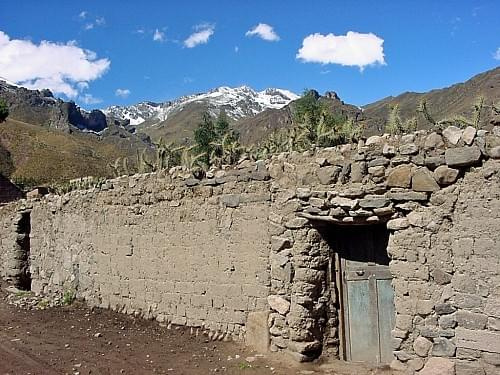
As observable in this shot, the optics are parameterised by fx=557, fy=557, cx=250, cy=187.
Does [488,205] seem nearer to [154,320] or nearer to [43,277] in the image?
[154,320]

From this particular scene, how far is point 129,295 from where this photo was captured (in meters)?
9.79

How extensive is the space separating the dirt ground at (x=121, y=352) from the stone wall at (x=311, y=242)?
0.88 feet

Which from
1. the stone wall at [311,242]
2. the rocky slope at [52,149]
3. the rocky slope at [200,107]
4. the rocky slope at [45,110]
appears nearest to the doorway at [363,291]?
the stone wall at [311,242]

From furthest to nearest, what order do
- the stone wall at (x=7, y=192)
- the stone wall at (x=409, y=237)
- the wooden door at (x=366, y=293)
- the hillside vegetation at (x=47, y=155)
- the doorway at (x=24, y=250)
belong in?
the hillside vegetation at (x=47, y=155), the stone wall at (x=7, y=192), the doorway at (x=24, y=250), the wooden door at (x=366, y=293), the stone wall at (x=409, y=237)

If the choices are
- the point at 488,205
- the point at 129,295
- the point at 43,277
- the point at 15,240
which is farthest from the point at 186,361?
the point at 15,240

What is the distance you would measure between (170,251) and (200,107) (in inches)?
4967

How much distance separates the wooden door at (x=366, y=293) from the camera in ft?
22.6

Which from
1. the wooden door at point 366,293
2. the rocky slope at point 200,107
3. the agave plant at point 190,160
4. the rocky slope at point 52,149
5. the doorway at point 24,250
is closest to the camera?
the wooden door at point 366,293

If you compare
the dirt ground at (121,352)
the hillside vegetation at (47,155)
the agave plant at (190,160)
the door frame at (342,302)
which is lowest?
the dirt ground at (121,352)

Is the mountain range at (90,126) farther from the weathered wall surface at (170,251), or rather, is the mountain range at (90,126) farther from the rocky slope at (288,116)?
the weathered wall surface at (170,251)

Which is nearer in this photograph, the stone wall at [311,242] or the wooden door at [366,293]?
the stone wall at [311,242]

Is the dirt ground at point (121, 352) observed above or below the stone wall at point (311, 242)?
below

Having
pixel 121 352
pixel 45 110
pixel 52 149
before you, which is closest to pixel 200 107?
pixel 45 110

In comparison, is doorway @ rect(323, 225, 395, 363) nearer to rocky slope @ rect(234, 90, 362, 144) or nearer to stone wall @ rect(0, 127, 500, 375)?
stone wall @ rect(0, 127, 500, 375)
